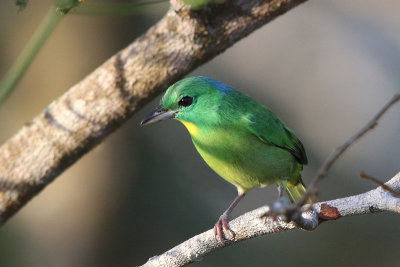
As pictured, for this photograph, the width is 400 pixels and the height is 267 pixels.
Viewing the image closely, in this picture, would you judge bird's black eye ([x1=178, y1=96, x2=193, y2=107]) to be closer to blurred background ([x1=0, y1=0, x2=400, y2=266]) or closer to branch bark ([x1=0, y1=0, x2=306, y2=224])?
branch bark ([x1=0, y1=0, x2=306, y2=224])

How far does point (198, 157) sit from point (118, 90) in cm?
303

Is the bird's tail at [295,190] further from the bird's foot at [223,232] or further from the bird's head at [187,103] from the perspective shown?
the bird's head at [187,103]

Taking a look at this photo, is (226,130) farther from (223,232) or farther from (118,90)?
(118,90)

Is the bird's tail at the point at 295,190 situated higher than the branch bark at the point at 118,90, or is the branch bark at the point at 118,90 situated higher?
the branch bark at the point at 118,90

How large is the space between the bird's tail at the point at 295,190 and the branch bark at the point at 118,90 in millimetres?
975

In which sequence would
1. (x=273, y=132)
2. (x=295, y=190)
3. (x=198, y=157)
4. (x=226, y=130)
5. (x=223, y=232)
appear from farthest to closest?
(x=198, y=157)
(x=295, y=190)
(x=273, y=132)
(x=226, y=130)
(x=223, y=232)

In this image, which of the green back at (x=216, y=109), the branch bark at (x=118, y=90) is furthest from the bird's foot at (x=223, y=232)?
the branch bark at (x=118, y=90)

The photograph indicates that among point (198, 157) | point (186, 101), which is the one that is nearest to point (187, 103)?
point (186, 101)

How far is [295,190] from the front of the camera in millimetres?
3906

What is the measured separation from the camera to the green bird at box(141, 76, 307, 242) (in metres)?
3.33

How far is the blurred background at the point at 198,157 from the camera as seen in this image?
5.87m

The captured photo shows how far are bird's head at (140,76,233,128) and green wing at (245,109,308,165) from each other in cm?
24

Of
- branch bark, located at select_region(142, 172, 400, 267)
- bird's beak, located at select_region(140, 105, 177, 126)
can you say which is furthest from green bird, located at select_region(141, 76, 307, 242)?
branch bark, located at select_region(142, 172, 400, 267)

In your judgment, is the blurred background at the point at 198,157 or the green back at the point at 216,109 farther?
the blurred background at the point at 198,157
